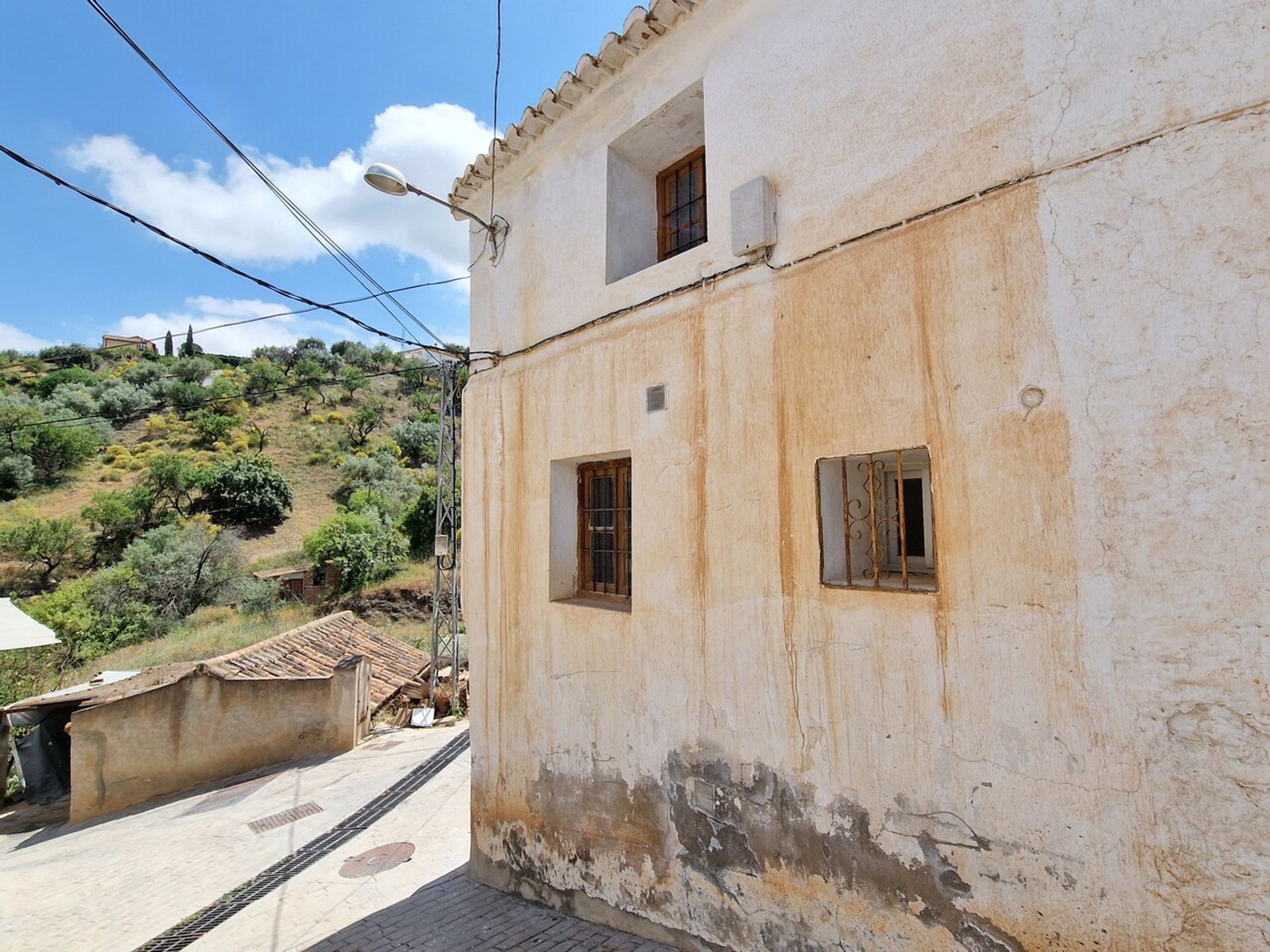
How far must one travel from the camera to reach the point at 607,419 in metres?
4.85

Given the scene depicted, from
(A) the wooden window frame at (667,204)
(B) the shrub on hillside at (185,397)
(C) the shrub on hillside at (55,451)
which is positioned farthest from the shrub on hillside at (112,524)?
(A) the wooden window frame at (667,204)

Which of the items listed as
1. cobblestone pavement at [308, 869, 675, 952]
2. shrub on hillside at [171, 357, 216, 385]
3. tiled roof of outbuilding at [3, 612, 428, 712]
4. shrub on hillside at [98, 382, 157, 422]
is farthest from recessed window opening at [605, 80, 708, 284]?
shrub on hillside at [171, 357, 216, 385]

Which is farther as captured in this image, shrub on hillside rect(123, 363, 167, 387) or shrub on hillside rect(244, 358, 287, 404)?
shrub on hillside rect(123, 363, 167, 387)

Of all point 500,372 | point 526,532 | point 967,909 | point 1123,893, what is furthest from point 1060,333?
point 500,372

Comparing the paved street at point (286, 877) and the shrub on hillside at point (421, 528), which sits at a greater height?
the shrub on hillside at point (421, 528)

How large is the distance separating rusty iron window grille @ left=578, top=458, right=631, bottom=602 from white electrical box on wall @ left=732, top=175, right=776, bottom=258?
1.98 meters

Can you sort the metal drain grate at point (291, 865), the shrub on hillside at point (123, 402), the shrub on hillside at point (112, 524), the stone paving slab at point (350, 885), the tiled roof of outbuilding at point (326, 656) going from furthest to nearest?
1. the shrub on hillside at point (123, 402)
2. the shrub on hillside at point (112, 524)
3. the tiled roof of outbuilding at point (326, 656)
4. the metal drain grate at point (291, 865)
5. the stone paving slab at point (350, 885)

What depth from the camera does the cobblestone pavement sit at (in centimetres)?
459

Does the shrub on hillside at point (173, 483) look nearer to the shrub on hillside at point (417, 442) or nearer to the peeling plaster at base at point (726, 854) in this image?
the shrub on hillside at point (417, 442)

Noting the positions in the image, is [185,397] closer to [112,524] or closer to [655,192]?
[112,524]

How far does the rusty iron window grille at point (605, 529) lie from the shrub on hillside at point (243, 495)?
112ft

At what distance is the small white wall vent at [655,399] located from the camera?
14.6ft

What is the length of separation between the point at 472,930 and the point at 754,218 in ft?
19.4

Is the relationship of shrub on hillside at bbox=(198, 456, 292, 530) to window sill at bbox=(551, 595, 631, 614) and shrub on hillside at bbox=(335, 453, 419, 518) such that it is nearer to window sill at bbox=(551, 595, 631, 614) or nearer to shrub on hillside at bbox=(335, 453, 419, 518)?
shrub on hillside at bbox=(335, 453, 419, 518)
